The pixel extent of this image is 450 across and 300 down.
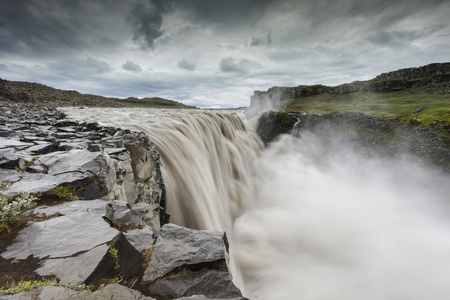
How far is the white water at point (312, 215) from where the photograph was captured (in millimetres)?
9508

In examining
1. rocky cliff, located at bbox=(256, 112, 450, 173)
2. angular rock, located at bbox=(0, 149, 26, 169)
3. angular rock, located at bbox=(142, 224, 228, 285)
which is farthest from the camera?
rocky cliff, located at bbox=(256, 112, 450, 173)

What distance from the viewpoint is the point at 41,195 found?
163 inches

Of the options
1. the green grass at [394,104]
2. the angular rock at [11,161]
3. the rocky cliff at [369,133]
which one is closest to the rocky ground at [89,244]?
the angular rock at [11,161]

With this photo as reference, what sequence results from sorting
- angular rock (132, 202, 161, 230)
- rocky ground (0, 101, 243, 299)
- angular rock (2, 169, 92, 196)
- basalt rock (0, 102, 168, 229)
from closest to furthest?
rocky ground (0, 101, 243, 299)
angular rock (2, 169, 92, 196)
basalt rock (0, 102, 168, 229)
angular rock (132, 202, 161, 230)

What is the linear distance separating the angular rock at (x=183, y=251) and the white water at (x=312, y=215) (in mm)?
6753

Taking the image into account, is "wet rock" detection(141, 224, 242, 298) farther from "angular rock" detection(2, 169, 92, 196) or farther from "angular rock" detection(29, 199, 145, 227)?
"angular rock" detection(2, 169, 92, 196)

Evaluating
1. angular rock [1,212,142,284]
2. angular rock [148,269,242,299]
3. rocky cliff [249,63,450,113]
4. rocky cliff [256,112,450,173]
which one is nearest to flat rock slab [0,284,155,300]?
angular rock [1,212,142,284]

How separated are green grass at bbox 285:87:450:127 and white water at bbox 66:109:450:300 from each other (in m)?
7.66

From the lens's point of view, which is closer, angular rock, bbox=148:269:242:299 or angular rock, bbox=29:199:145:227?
angular rock, bbox=148:269:242:299

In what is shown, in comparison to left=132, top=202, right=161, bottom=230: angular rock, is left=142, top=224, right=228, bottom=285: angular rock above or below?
→ above

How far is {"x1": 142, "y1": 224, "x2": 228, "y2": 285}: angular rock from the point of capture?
3164 mm

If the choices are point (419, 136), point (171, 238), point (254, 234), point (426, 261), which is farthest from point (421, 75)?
point (171, 238)

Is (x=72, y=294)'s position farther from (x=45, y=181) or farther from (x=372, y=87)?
(x=372, y=87)

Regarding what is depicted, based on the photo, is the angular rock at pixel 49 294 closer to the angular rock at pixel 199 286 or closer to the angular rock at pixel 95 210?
the angular rock at pixel 199 286
